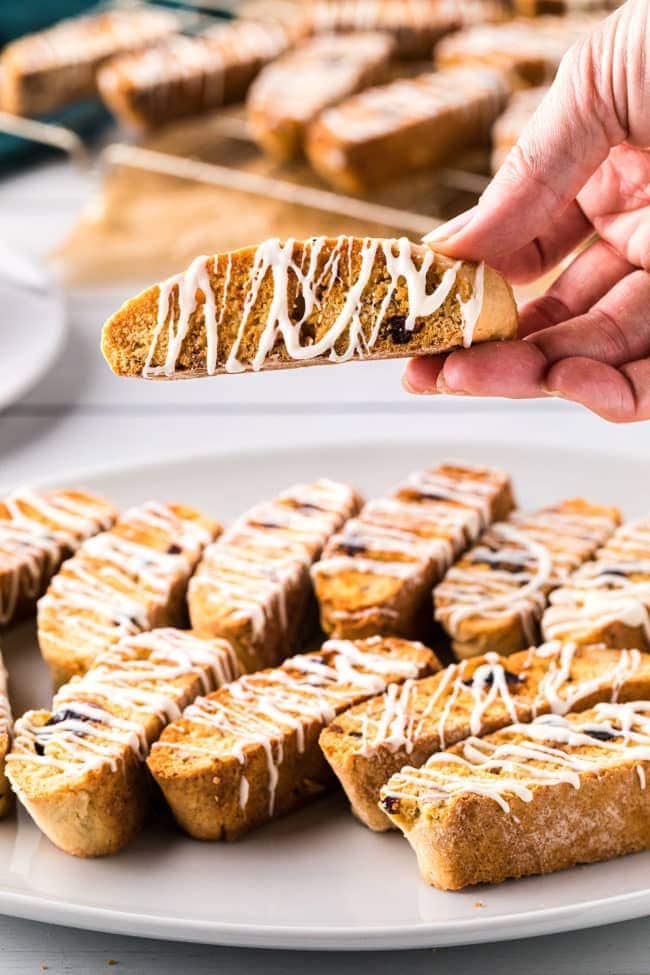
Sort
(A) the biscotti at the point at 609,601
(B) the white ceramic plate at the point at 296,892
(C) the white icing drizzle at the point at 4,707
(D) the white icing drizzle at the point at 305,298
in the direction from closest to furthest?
(B) the white ceramic plate at the point at 296,892 → (D) the white icing drizzle at the point at 305,298 → (C) the white icing drizzle at the point at 4,707 → (A) the biscotti at the point at 609,601

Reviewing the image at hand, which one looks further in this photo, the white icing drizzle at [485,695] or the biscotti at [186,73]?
the biscotti at [186,73]

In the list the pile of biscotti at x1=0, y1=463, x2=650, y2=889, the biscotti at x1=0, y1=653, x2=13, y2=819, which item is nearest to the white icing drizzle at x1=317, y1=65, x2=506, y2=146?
the pile of biscotti at x1=0, y1=463, x2=650, y2=889

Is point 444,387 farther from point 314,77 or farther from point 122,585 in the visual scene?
point 314,77

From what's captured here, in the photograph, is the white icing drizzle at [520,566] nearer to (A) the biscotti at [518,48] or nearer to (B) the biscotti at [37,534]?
(B) the biscotti at [37,534]

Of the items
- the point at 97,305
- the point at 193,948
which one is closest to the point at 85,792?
the point at 193,948

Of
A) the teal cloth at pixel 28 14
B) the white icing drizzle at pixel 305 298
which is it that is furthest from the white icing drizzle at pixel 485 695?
the teal cloth at pixel 28 14
